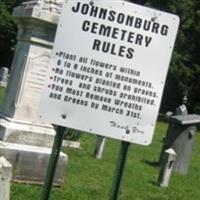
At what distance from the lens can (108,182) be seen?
398 inches

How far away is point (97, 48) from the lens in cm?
534

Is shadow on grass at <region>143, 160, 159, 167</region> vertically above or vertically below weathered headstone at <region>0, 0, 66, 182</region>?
below

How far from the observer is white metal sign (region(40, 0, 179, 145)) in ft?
17.5

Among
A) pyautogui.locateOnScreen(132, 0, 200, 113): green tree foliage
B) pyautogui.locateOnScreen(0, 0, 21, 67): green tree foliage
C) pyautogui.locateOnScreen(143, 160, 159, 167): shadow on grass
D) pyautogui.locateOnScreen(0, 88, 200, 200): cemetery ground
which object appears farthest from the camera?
pyautogui.locateOnScreen(0, 0, 21, 67): green tree foliage

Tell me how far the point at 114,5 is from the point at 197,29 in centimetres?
3582

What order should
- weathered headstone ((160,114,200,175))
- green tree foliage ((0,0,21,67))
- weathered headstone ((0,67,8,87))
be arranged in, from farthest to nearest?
green tree foliage ((0,0,21,67)) < weathered headstone ((0,67,8,87)) < weathered headstone ((160,114,200,175))

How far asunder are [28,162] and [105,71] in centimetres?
365

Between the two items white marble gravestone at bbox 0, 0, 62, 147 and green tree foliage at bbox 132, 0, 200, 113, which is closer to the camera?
white marble gravestone at bbox 0, 0, 62, 147

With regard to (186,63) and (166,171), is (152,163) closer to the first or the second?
(166,171)

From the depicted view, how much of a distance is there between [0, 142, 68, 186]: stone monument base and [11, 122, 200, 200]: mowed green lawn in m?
0.16
